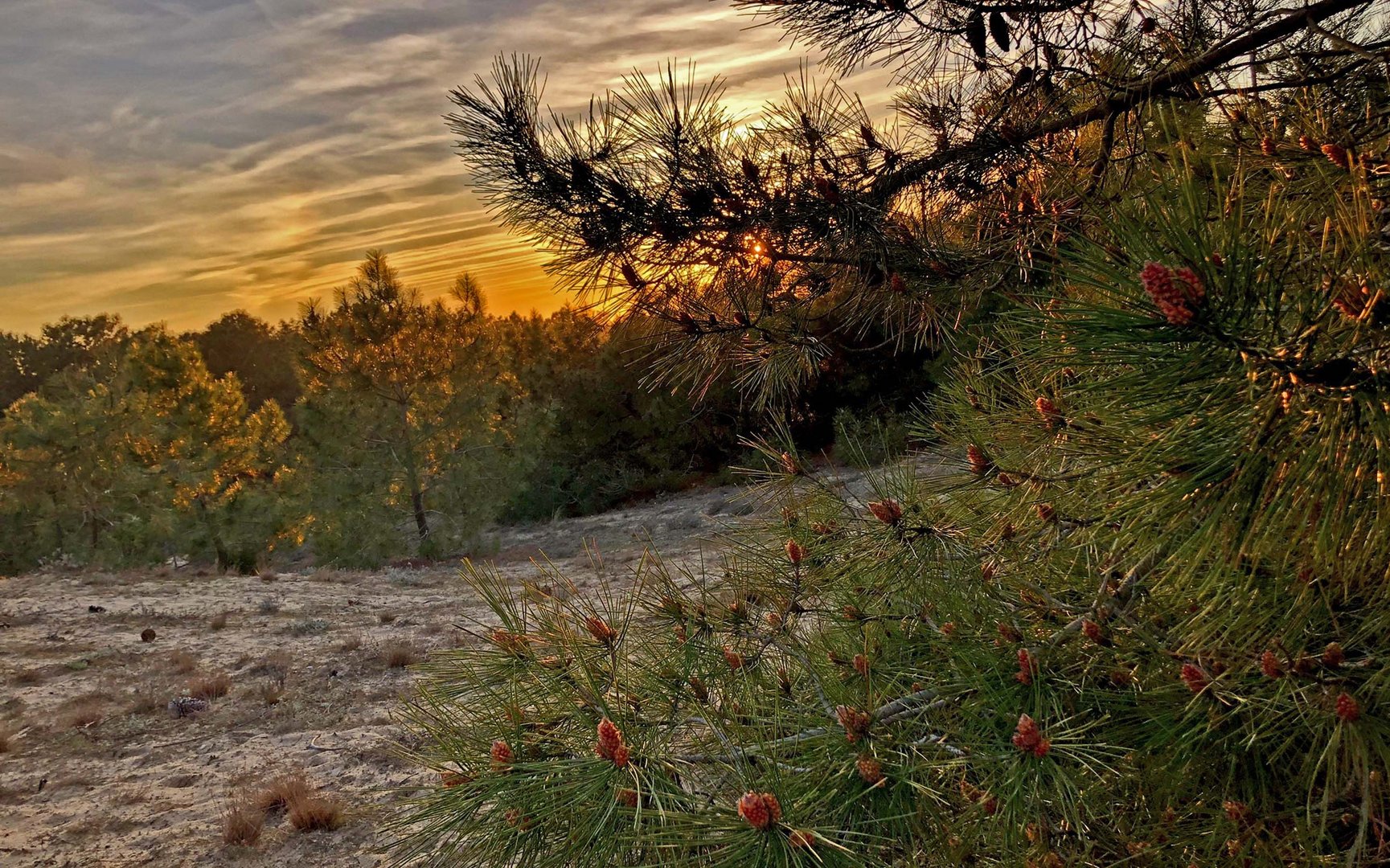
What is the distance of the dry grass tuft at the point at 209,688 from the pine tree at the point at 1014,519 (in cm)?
520

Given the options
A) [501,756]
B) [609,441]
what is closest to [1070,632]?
[501,756]

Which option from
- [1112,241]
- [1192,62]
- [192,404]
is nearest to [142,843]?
[1112,241]

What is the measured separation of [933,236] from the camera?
284cm

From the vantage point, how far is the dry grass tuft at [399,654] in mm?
6688

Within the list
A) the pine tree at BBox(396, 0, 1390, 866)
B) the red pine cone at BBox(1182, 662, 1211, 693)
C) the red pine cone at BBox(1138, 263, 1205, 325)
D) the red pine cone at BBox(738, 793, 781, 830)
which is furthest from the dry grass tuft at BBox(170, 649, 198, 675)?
the red pine cone at BBox(1138, 263, 1205, 325)

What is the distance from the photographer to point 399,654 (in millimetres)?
6758

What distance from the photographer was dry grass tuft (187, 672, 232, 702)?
6121 millimetres

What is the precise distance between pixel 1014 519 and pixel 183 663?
7.11 m

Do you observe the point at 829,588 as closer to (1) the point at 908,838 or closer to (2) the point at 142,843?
(1) the point at 908,838

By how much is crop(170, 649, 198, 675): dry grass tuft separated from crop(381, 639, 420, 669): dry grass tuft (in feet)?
4.73

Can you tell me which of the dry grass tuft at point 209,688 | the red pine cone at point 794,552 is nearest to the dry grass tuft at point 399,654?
the dry grass tuft at point 209,688

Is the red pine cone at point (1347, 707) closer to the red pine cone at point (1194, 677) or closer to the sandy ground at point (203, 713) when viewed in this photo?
the red pine cone at point (1194, 677)

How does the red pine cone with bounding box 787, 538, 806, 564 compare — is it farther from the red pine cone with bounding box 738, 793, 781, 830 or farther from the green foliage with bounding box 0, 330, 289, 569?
the green foliage with bounding box 0, 330, 289, 569

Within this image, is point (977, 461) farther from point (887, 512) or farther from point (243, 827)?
point (243, 827)
